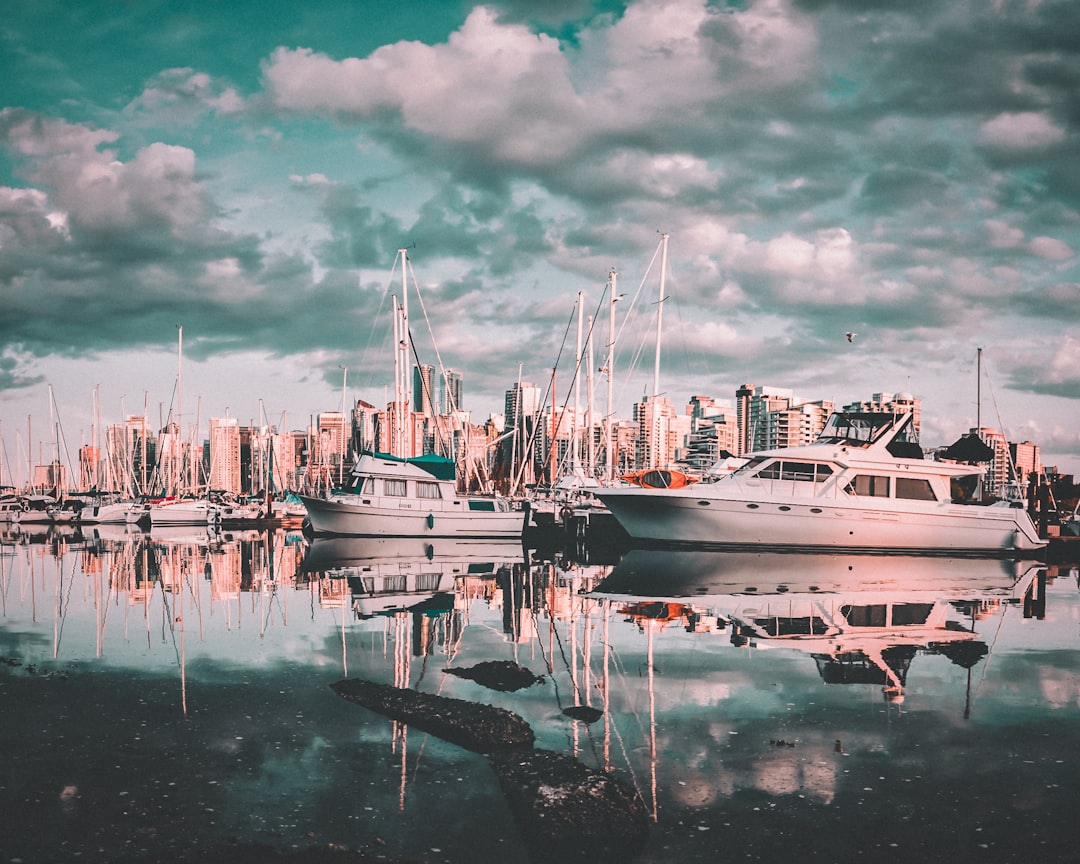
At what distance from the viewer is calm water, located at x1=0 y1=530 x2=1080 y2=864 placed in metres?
7.19

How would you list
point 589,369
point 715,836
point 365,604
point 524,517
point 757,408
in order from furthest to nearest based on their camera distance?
point 757,408
point 589,369
point 524,517
point 365,604
point 715,836

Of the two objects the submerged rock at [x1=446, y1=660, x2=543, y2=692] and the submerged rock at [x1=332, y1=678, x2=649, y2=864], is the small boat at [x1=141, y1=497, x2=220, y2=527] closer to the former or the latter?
the submerged rock at [x1=446, y1=660, x2=543, y2=692]

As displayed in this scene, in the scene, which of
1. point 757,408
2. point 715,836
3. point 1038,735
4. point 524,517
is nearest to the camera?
point 715,836

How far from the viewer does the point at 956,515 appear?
37.1m

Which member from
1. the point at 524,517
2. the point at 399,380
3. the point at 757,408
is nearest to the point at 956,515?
the point at 524,517

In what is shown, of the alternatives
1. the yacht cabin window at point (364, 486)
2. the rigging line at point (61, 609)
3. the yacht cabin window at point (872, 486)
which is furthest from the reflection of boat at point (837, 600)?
the yacht cabin window at point (364, 486)

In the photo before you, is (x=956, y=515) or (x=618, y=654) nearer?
(x=618, y=654)

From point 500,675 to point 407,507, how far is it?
32852 millimetres

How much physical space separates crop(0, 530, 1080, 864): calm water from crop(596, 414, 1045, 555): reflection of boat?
1212 centimetres

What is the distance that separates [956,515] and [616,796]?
112ft

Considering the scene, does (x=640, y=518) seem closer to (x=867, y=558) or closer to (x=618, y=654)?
(x=867, y=558)

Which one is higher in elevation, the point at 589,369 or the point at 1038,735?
the point at 589,369

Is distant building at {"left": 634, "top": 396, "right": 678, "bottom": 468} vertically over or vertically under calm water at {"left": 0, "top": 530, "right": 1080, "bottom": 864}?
over

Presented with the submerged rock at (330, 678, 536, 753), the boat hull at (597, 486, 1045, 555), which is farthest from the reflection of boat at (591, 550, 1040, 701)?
the submerged rock at (330, 678, 536, 753)
